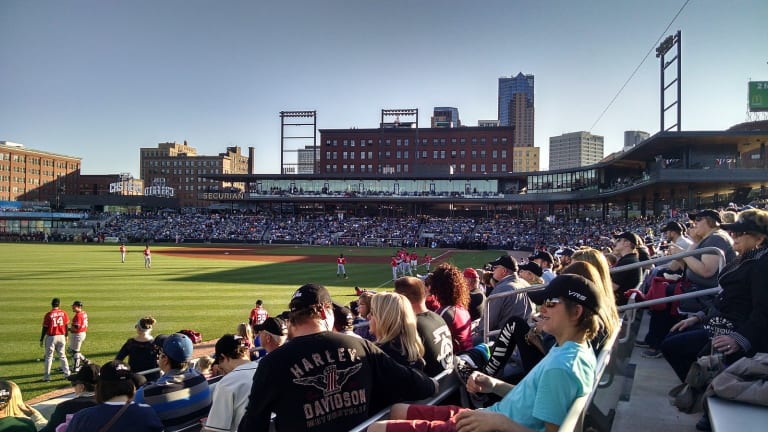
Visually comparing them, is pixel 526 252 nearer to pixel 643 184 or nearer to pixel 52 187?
pixel 643 184

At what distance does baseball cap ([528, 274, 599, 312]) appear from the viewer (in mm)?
3057

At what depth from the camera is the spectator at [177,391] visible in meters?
4.98

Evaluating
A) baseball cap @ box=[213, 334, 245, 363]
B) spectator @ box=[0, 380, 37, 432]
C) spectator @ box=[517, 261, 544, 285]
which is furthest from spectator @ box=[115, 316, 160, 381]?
spectator @ box=[517, 261, 544, 285]

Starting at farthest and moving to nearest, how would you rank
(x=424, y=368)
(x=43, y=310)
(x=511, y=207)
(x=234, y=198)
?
1. (x=234, y=198)
2. (x=511, y=207)
3. (x=43, y=310)
4. (x=424, y=368)

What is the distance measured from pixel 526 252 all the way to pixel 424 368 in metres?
50.7

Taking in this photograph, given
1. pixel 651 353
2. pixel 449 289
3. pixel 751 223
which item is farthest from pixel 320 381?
pixel 651 353

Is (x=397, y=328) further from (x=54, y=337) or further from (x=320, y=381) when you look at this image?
(x=54, y=337)

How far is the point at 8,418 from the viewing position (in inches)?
175

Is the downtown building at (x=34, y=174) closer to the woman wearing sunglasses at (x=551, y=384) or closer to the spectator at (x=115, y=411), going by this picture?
the spectator at (x=115, y=411)

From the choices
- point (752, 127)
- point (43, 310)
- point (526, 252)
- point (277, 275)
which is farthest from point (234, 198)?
point (752, 127)

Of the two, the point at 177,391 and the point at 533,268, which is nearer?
the point at 177,391

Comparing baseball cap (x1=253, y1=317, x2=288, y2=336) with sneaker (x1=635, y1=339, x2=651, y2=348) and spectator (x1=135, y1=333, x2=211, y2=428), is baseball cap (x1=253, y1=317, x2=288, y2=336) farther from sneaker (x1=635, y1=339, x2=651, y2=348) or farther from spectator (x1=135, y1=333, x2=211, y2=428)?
sneaker (x1=635, y1=339, x2=651, y2=348)

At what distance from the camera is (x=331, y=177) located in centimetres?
7925

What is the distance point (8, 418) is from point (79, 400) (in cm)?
85
